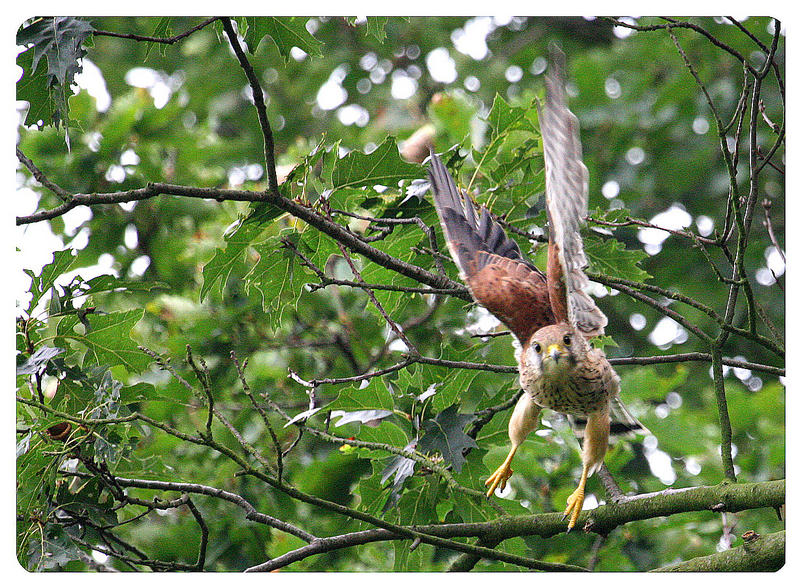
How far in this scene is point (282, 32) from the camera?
6.42ft

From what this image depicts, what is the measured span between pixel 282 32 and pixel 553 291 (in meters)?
0.89

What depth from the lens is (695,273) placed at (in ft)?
10.7

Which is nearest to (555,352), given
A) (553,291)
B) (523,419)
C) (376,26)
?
(553,291)

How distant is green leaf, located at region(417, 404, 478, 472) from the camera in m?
1.81

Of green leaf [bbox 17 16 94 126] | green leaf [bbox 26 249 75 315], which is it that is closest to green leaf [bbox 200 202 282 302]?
green leaf [bbox 26 249 75 315]

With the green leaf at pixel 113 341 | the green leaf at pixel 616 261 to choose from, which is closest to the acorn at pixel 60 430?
the green leaf at pixel 113 341

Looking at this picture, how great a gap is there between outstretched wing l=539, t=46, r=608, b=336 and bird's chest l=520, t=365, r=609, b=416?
13 centimetres

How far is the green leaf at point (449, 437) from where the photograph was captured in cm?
181

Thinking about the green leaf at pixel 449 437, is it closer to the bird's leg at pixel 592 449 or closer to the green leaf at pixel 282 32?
the bird's leg at pixel 592 449

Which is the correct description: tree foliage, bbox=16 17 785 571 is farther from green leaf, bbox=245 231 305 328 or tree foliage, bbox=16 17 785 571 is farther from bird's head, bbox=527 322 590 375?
bird's head, bbox=527 322 590 375

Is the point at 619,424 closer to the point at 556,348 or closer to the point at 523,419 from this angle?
the point at 523,419

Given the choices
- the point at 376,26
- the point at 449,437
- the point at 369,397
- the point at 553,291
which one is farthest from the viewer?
the point at 376,26

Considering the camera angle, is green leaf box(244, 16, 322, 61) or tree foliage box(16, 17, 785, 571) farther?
green leaf box(244, 16, 322, 61)
